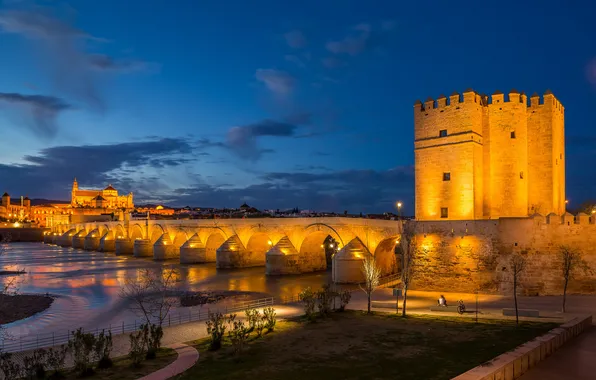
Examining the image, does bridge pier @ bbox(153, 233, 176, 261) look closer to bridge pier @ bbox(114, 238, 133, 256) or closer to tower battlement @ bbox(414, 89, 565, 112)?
bridge pier @ bbox(114, 238, 133, 256)

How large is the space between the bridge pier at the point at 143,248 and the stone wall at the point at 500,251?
44.1m

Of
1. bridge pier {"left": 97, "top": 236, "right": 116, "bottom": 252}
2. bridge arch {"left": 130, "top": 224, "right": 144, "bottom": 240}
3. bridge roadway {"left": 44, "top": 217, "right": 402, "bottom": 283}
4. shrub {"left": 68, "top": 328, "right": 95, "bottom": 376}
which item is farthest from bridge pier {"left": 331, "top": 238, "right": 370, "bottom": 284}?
bridge pier {"left": 97, "top": 236, "right": 116, "bottom": 252}

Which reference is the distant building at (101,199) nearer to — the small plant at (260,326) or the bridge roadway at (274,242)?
the bridge roadway at (274,242)

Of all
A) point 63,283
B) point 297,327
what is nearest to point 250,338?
point 297,327

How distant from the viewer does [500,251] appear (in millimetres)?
20781

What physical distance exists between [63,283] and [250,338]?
2667 cm

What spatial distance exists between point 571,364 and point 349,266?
1924 centimetres

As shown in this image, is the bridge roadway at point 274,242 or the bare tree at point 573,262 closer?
the bare tree at point 573,262

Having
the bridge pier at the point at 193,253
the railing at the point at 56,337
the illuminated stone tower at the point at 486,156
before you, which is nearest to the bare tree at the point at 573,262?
the illuminated stone tower at the point at 486,156

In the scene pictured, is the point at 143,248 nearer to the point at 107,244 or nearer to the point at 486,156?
the point at 107,244

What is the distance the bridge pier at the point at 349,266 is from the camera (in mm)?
30172

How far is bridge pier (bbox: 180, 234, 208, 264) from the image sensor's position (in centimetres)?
4766

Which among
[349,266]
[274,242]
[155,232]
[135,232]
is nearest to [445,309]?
[349,266]

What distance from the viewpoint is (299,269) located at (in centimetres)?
3769
